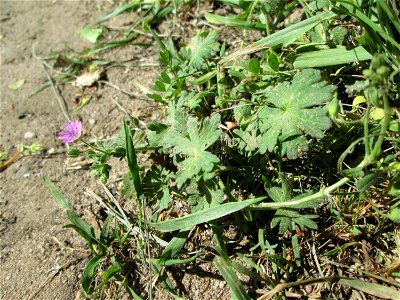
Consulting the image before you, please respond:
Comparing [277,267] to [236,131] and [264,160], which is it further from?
[236,131]

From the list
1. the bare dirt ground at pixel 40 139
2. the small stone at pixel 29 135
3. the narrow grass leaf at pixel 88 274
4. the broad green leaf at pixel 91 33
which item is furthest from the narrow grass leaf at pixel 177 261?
the broad green leaf at pixel 91 33

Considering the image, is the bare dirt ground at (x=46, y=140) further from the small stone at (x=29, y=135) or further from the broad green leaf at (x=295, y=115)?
the broad green leaf at (x=295, y=115)

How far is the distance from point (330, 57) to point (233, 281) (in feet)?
3.79

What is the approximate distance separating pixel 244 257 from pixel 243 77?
0.88 metres

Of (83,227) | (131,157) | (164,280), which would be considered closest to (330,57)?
(131,157)

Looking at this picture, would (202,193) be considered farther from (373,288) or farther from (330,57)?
(330,57)

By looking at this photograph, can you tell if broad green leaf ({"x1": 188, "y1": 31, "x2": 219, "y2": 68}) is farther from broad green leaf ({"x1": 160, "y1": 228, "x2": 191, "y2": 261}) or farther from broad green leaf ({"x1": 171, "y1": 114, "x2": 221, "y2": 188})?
broad green leaf ({"x1": 160, "y1": 228, "x2": 191, "y2": 261})

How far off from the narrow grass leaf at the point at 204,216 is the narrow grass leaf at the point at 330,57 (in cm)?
74

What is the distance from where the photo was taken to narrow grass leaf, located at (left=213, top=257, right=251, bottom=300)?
6.06ft

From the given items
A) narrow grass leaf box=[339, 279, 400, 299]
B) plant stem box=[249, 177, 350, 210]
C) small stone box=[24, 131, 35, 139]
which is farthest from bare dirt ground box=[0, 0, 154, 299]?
narrow grass leaf box=[339, 279, 400, 299]

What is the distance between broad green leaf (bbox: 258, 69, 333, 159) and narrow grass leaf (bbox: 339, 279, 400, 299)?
0.57m

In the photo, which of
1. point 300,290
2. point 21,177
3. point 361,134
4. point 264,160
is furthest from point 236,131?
point 21,177

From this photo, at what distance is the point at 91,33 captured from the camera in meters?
3.28

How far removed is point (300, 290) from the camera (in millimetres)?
1926
